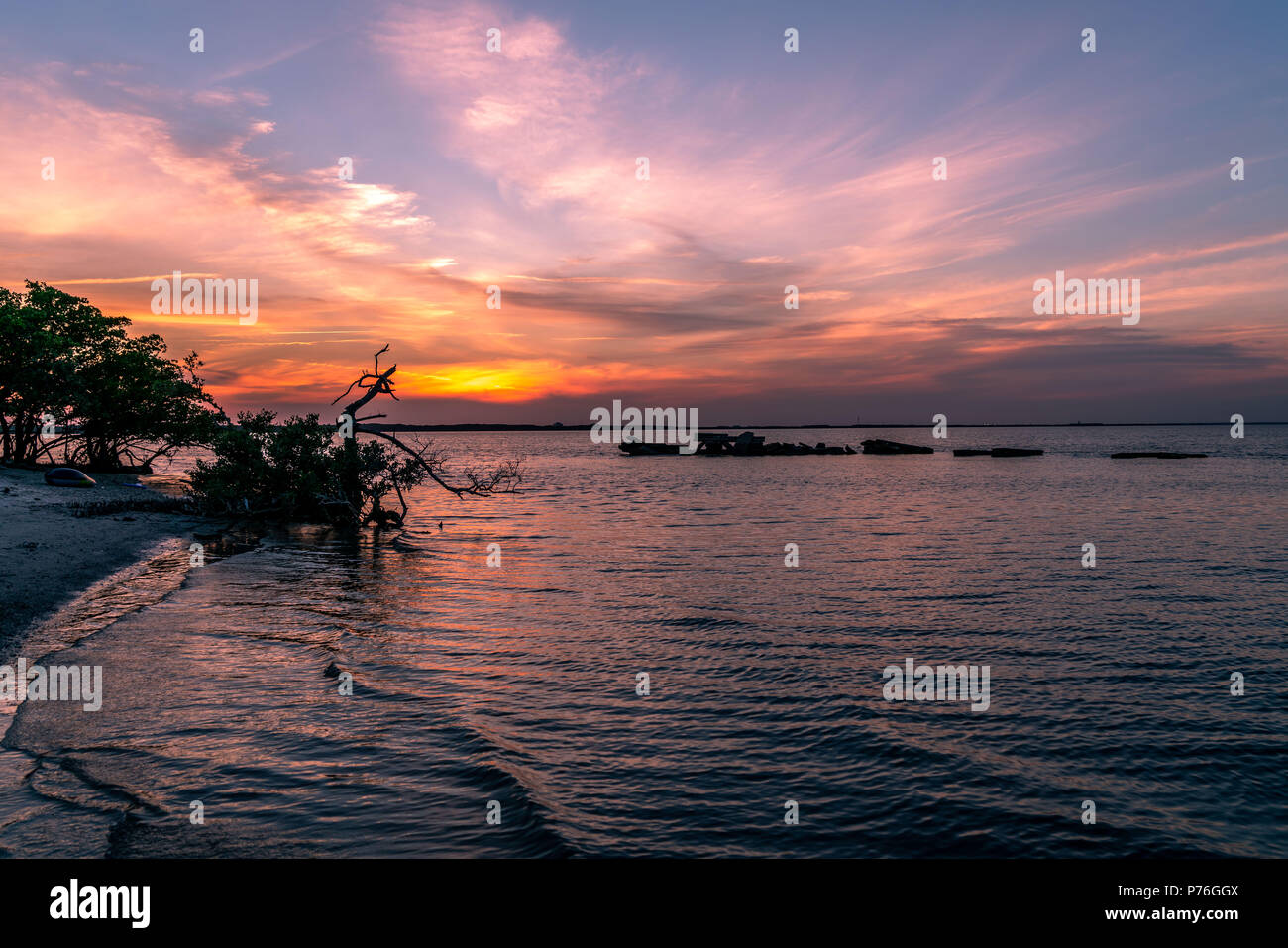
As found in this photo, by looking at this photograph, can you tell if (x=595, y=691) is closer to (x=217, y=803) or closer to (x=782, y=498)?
(x=217, y=803)

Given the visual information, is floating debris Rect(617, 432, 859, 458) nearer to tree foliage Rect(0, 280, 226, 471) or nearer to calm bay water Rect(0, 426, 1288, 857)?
tree foliage Rect(0, 280, 226, 471)

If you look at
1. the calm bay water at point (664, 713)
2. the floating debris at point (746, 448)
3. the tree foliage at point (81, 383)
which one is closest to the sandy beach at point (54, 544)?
the calm bay water at point (664, 713)

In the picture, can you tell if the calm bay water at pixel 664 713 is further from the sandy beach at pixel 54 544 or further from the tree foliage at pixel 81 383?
the tree foliage at pixel 81 383

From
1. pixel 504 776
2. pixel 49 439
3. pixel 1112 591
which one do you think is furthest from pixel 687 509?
pixel 49 439

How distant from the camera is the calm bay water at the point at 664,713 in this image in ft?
26.9

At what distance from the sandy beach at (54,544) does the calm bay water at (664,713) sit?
1529 mm

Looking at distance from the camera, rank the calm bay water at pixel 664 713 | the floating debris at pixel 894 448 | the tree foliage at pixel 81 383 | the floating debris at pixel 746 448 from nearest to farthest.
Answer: the calm bay water at pixel 664 713
the tree foliage at pixel 81 383
the floating debris at pixel 894 448
the floating debris at pixel 746 448

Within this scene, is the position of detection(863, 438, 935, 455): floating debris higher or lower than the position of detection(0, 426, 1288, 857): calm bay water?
higher

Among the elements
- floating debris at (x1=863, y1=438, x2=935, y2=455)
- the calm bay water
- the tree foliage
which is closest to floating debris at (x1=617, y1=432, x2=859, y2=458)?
floating debris at (x1=863, y1=438, x2=935, y2=455)

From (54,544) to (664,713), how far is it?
23822 mm

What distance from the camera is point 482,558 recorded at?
28.4 m

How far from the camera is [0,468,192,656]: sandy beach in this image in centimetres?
1777

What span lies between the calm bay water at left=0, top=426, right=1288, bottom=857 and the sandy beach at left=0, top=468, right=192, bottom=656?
1.53 metres

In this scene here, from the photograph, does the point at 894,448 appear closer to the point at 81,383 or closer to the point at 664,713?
the point at 81,383
